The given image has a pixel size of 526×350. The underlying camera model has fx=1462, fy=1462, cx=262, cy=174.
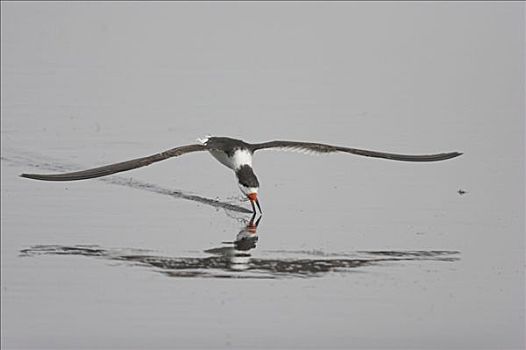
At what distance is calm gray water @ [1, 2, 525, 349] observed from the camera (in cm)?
1207

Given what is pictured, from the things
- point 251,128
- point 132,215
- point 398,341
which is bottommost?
point 398,341

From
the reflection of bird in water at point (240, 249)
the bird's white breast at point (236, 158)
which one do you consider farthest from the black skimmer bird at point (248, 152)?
the reflection of bird in water at point (240, 249)

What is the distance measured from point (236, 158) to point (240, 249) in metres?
2.07

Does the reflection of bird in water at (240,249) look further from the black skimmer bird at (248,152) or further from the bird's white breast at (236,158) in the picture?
the bird's white breast at (236,158)

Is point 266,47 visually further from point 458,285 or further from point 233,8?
point 458,285

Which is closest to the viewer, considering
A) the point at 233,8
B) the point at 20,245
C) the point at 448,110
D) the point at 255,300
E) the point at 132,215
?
the point at 255,300

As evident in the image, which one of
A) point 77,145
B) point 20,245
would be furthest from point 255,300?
point 77,145

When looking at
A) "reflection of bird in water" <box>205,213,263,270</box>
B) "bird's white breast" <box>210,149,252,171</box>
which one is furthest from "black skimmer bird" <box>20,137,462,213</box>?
"reflection of bird in water" <box>205,213,263,270</box>

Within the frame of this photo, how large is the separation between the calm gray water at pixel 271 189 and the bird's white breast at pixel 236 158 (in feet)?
1.37

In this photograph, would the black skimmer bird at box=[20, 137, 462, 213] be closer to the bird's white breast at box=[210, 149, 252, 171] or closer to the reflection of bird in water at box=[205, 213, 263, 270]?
the bird's white breast at box=[210, 149, 252, 171]

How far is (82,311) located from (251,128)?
8.41 m

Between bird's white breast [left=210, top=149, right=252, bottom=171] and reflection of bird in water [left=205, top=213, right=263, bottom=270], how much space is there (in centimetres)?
100

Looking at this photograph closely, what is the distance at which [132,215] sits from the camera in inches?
605

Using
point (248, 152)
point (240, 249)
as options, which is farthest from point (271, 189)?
point (240, 249)
